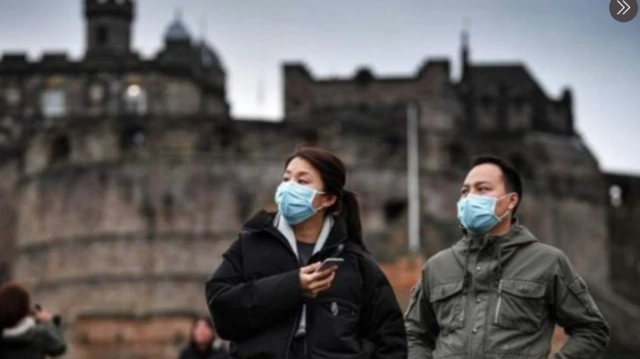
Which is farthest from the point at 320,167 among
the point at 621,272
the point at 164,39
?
the point at 164,39

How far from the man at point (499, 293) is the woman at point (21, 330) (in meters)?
3.05

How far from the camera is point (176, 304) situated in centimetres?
5266

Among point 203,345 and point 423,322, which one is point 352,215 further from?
point 203,345

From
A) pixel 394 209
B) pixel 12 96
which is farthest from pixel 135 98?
pixel 394 209

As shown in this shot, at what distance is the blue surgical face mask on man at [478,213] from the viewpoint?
750cm

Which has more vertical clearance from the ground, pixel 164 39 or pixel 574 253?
pixel 164 39

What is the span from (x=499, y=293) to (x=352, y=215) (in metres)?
0.82

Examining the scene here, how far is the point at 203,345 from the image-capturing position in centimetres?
1241

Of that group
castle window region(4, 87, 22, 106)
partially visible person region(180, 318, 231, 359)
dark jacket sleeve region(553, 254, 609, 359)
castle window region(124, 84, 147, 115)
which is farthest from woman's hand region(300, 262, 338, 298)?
castle window region(4, 87, 22, 106)

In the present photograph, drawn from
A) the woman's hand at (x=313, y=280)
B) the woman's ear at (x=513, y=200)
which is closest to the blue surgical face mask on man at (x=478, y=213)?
the woman's ear at (x=513, y=200)

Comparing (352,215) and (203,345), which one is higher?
(352,215)

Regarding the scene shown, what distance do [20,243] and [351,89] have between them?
17.0 meters

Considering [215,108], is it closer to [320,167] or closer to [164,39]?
[164,39]

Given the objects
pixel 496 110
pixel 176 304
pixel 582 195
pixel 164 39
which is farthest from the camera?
pixel 164 39
